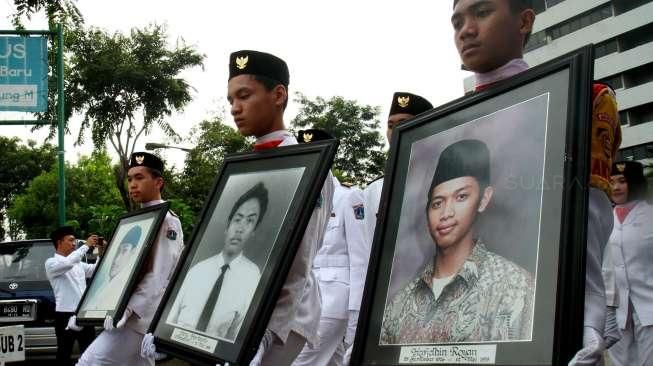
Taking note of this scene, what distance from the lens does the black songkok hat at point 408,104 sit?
4895 millimetres

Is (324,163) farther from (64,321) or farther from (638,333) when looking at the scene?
Result: (64,321)

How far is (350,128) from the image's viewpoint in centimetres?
4500

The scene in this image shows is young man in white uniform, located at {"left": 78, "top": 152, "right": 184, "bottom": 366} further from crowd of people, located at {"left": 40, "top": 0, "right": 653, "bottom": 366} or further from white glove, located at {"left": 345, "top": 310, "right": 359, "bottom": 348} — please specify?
white glove, located at {"left": 345, "top": 310, "right": 359, "bottom": 348}

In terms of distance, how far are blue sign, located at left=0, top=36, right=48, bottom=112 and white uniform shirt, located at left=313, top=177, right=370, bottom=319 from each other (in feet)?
24.8

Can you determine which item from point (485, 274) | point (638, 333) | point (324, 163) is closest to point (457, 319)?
point (485, 274)

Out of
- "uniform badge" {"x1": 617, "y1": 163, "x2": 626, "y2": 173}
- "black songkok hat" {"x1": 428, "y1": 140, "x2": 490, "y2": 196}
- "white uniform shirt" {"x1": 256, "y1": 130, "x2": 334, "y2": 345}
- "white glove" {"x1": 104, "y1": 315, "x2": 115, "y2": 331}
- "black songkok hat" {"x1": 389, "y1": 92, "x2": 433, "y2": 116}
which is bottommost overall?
"white glove" {"x1": 104, "y1": 315, "x2": 115, "y2": 331}

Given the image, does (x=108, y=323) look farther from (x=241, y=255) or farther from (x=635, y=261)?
(x=635, y=261)

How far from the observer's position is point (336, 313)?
18.1 ft

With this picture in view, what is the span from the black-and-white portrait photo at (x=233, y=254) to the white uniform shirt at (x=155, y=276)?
1.70 m

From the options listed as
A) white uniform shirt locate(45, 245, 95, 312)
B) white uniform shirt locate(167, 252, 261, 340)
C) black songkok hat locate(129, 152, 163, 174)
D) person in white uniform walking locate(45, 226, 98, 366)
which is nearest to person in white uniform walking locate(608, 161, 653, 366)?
black songkok hat locate(129, 152, 163, 174)

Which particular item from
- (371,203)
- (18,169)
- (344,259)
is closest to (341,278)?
(344,259)

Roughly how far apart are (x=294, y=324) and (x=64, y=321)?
23.2ft

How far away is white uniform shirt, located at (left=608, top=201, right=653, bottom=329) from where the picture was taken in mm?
5355

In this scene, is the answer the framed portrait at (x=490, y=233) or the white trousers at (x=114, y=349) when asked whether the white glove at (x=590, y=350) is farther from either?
the white trousers at (x=114, y=349)
